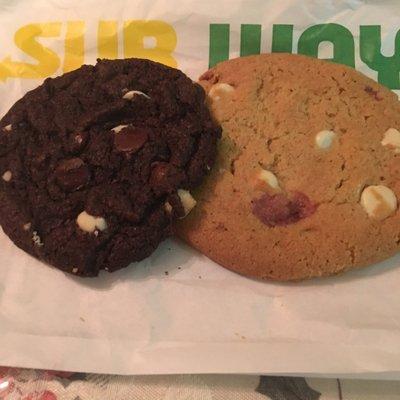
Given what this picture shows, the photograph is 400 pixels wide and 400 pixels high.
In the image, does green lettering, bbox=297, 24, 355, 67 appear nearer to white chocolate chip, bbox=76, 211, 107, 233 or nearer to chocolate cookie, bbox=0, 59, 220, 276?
chocolate cookie, bbox=0, 59, 220, 276

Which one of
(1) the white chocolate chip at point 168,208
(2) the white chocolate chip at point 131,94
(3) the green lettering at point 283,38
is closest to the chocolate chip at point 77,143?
(2) the white chocolate chip at point 131,94

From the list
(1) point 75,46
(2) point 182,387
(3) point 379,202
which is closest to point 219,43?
(1) point 75,46

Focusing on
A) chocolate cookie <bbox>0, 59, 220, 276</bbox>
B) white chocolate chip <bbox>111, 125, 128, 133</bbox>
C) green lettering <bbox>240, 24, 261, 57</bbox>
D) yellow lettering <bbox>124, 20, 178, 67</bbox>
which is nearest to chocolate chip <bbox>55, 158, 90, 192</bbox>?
chocolate cookie <bbox>0, 59, 220, 276</bbox>

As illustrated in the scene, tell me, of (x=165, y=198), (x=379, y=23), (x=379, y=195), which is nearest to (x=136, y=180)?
(x=165, y=198)

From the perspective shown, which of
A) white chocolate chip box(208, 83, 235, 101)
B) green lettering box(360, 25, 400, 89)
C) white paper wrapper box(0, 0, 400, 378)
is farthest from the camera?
green lettering box(360, 25, 400, 89)

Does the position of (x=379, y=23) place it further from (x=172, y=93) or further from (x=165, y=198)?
(x=165, y=198)

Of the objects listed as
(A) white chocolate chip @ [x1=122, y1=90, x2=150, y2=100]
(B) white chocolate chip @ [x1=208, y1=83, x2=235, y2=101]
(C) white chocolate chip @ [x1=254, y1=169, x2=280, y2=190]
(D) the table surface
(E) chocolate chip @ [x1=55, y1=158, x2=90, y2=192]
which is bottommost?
(D) the table surface

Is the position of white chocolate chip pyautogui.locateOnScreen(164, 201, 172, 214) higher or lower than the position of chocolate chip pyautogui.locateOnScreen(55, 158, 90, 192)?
lower

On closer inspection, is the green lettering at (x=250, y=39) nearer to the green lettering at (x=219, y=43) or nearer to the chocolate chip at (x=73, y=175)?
the green lettering at (x=219, y=43)
